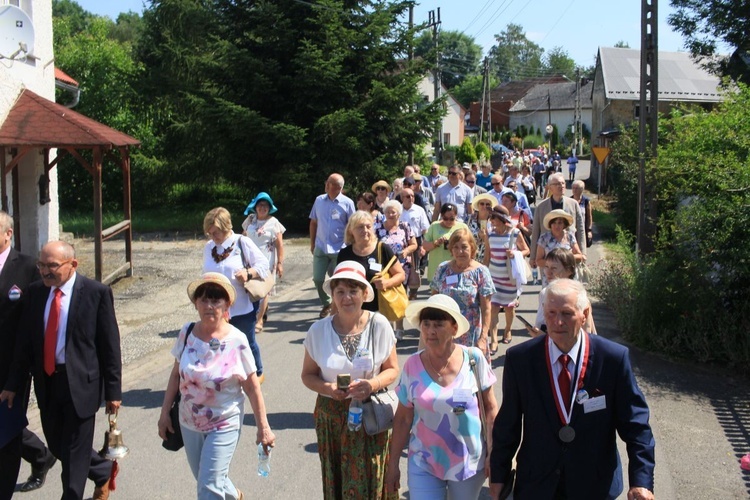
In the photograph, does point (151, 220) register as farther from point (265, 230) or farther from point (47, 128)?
point (265, 230)

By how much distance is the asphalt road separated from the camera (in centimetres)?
573

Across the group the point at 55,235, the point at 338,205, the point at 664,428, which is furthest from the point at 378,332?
the point at 55,235

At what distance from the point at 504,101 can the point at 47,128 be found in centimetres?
9633

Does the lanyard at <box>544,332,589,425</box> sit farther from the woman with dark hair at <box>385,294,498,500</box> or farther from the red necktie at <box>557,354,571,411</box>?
the woman with dark hair at <box>385,294,498,500</box>

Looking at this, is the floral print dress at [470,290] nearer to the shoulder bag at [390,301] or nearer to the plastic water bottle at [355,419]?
the shoulder bag at [390,301]

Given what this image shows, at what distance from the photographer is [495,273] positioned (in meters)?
9.44

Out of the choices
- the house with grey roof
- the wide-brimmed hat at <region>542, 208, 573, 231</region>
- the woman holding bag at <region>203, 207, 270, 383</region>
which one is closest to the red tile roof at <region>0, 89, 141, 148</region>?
the woman holding bag at <region>203, 207, 270, 383</region>

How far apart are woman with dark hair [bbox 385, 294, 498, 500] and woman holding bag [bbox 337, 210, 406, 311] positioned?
2.80 m

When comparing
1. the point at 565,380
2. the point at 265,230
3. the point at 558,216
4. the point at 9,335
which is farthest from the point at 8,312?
the point at 558,216

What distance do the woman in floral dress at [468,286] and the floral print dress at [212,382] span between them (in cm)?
249

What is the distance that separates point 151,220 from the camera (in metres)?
25.8

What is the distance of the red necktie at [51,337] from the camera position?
478cm

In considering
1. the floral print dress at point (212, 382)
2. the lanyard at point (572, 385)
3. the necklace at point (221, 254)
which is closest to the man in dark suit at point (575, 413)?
the lanyard at point (572, 385)

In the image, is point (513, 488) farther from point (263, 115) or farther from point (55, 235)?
point (263, 115)
